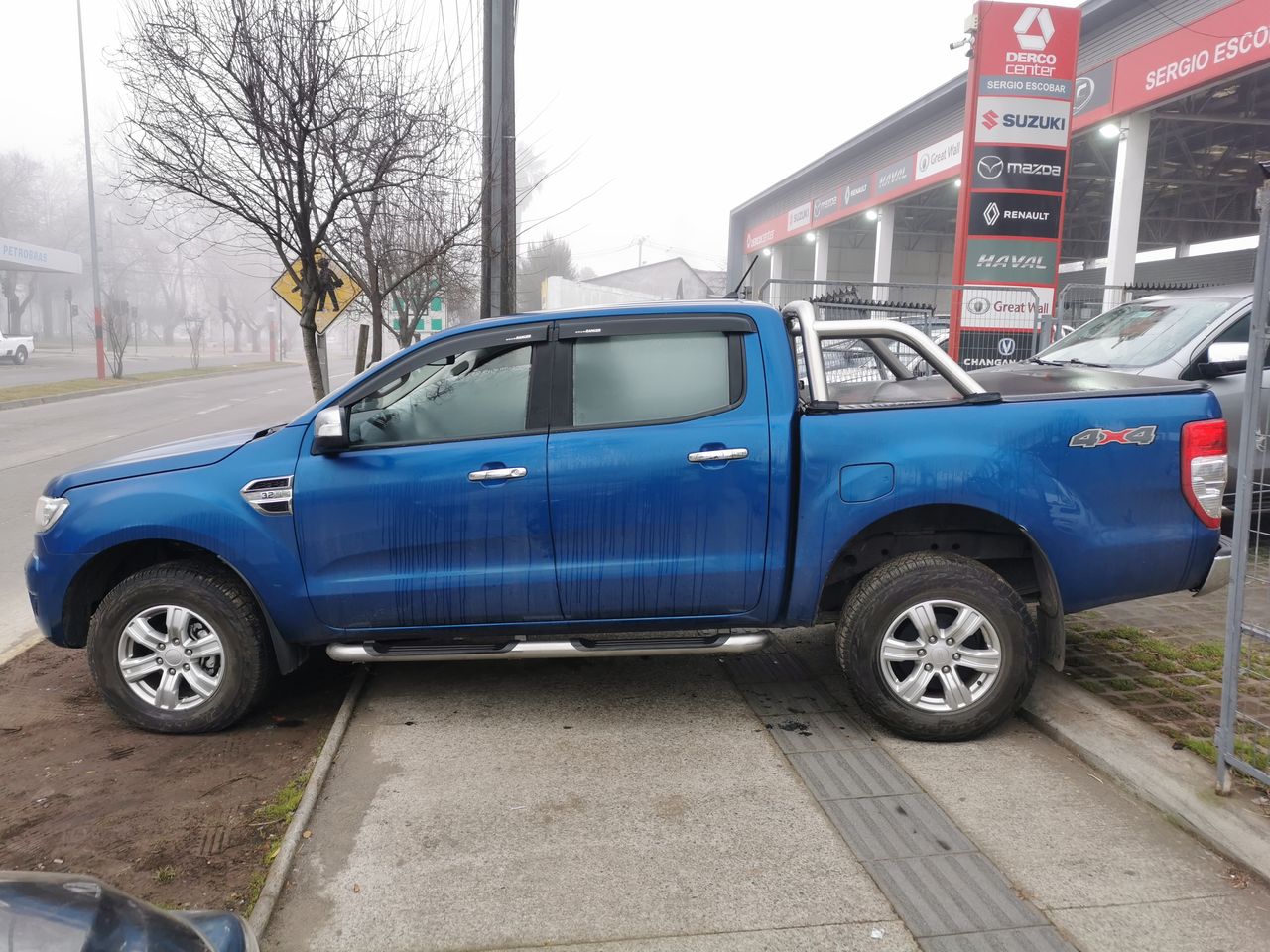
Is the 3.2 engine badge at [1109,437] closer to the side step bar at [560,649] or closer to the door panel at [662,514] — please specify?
the door panel at [662,514]

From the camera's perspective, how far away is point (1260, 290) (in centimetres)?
326

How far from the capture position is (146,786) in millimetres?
3850

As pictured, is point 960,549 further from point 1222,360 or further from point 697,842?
point 1222,360

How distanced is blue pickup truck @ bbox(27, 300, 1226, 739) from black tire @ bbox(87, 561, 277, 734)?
12 mm

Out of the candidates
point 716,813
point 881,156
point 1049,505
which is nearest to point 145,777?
point 716,813

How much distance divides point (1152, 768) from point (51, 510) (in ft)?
15.9

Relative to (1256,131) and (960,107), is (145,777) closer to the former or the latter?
(960,107)

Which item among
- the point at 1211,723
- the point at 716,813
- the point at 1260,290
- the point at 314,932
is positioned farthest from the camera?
the point at 1211,723

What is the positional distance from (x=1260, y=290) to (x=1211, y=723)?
197 cm

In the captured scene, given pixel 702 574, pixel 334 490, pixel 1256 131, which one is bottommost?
pixel 702 574

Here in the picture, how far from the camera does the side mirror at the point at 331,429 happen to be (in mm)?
4082

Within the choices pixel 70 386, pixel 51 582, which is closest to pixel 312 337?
pixel 51 582

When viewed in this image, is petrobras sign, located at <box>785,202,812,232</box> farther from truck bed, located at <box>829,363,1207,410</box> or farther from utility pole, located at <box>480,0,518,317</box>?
truck bed, located at <box>829,363,1207,410</box>

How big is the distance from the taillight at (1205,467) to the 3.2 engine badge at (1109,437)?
0.17m
